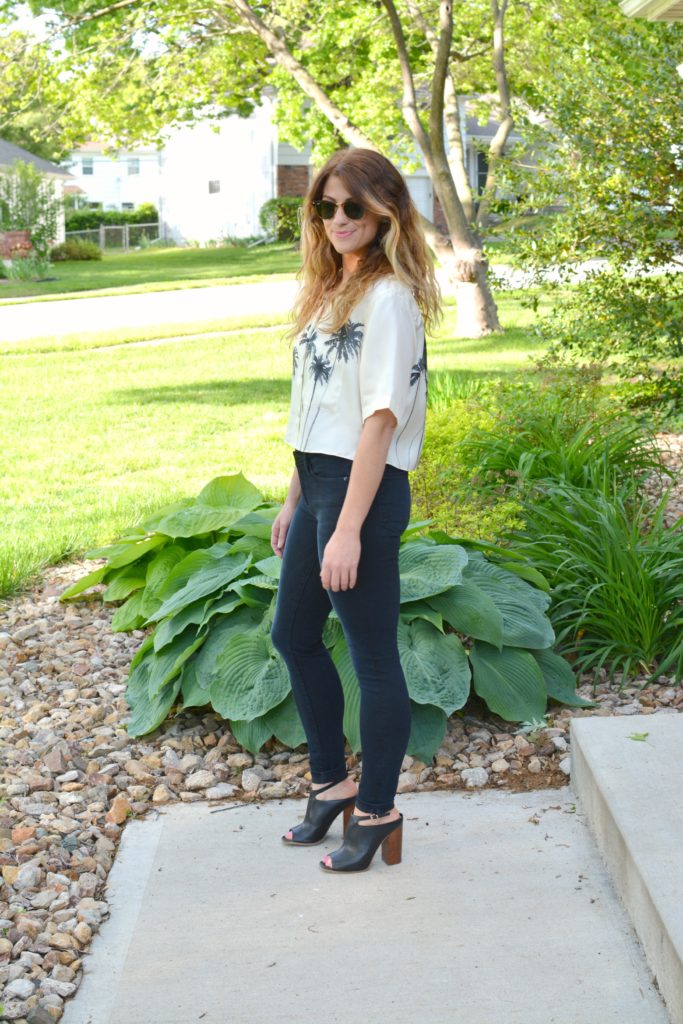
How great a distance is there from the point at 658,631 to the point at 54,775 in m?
2.12

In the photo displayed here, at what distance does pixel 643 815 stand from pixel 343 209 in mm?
1597

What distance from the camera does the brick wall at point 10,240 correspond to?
3130 centimetres

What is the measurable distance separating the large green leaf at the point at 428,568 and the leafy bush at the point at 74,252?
3309 centimetres

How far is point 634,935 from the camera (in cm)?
268

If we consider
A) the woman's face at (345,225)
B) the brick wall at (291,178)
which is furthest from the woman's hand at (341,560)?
the brick wall at (291,178)

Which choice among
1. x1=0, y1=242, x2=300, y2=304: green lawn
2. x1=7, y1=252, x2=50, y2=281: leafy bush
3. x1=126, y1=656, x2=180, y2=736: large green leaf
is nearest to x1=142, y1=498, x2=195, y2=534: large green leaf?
x1=126, y1=656, x2=180, y2=736: large green leaf

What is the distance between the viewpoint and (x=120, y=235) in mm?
43375

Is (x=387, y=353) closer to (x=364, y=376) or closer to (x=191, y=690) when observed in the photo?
(x=364, y=376)

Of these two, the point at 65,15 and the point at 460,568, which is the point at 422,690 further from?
the point at 65,15

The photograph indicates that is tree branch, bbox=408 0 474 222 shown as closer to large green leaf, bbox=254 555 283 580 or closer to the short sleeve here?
large green leaf, bbox=254 555 283 580

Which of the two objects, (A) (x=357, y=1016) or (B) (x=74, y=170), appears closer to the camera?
(A) (x=357, y=1016)

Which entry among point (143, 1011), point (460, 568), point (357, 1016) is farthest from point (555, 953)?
point (460, 568)

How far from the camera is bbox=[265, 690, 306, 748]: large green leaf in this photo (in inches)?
148

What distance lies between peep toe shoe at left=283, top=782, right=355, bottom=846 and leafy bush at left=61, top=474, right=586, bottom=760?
42 cm
